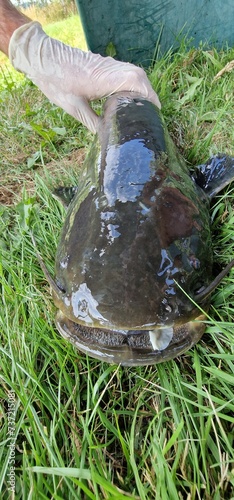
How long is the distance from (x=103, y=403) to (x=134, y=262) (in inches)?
21.4

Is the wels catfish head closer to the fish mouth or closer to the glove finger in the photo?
the fish mouth

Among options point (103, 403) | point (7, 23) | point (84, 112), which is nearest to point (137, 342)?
point (103, 403)

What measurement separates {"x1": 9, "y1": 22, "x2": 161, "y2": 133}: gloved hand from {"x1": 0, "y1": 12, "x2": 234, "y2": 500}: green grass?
Answer: 2.39ft

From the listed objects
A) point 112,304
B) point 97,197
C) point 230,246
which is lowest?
point 230,246

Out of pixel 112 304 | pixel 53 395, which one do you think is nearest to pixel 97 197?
pixel 112 304

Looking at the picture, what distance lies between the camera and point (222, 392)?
4.30ft

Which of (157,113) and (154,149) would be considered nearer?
(154,149)

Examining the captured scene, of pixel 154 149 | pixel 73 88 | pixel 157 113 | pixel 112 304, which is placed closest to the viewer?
pixel 112 304

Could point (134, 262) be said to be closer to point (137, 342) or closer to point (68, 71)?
point (137, 342)

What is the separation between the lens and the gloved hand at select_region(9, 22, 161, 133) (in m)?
2.63

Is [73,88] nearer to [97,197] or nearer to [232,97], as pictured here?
[232,97]

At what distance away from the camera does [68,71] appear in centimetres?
264

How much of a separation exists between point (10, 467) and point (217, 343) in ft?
2.57

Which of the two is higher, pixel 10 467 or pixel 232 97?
pixel 232 97
